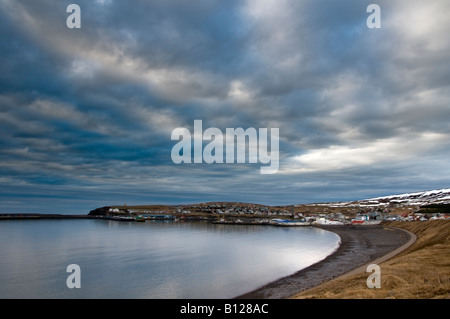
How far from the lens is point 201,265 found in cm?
4688

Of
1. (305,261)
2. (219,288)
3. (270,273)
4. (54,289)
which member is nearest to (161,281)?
(219,288)

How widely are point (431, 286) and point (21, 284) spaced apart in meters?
40.5

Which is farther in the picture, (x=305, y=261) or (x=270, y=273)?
(x=305, y=261)

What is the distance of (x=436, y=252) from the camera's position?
3234cm

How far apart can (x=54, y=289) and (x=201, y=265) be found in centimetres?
2101
